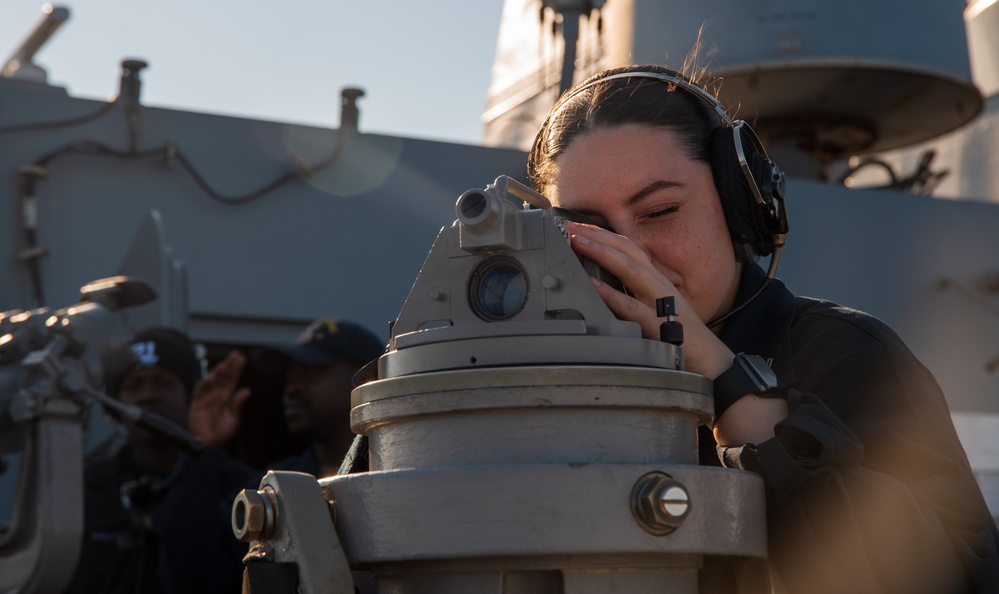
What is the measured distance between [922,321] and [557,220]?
5351 mm

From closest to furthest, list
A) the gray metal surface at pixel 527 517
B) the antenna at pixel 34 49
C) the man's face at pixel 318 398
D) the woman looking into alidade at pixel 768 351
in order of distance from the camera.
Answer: the gray metal surface at pixel 527 517
the woman looking into alidade at pixel 768 351
the man's face at pixel 318 398
the antenna at pixel 34 49

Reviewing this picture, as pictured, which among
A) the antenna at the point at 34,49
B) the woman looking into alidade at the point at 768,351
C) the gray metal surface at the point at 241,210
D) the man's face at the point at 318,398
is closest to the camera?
the woman looking into alidade at the point at 768,351

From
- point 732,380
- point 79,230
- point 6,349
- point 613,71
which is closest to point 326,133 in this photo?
point 79,230

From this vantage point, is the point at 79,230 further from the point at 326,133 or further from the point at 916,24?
the point at 916,24

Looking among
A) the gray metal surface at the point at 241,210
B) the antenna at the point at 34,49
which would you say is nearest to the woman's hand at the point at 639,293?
the gray metal surface at the point at 241,210

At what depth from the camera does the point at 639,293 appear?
0.95 m

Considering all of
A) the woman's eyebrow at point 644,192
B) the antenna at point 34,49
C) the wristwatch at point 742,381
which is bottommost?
the wristwatch at point 742,381

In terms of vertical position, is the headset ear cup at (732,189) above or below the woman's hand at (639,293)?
above

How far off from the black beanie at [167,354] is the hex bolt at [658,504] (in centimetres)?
310

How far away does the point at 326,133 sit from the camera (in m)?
5.05

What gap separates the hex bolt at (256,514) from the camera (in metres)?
0.82

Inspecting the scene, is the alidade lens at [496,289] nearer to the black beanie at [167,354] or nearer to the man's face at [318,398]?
the man's face at [318,398]

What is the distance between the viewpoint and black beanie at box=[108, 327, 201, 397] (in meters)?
3.69

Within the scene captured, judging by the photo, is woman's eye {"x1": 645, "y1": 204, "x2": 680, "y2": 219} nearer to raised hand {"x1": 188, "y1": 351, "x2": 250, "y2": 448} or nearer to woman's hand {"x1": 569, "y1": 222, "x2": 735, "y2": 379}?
woman's hand {"x1": 569, "y1": 222, "x2": 735, "y2": 379}
